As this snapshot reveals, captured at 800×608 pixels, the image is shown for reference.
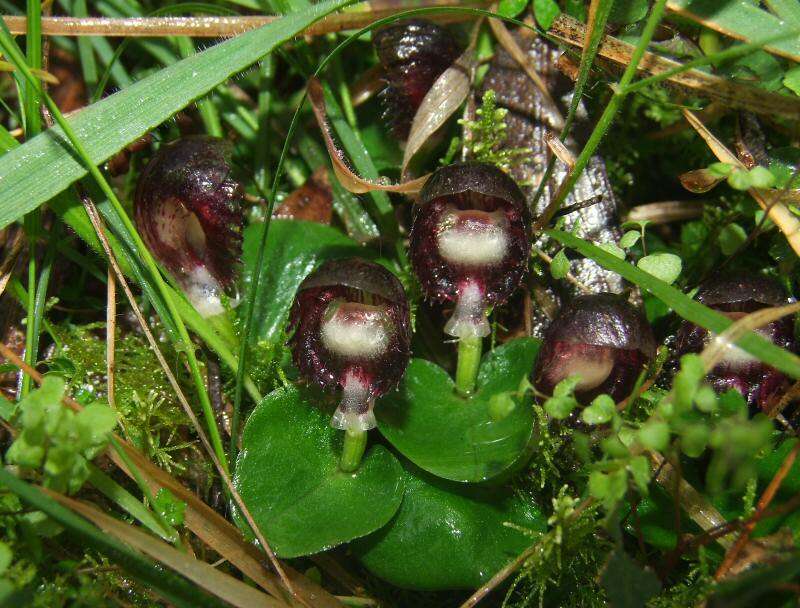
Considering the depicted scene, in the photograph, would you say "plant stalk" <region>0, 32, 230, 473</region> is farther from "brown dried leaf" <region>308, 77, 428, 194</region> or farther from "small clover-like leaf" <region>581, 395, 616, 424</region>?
"small clover-like leaf" <region>581, 395, 616, 424</region>

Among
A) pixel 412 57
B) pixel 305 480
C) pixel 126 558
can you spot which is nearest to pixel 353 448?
pixel 305 480

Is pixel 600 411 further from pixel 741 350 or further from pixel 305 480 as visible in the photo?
pixel 305 480

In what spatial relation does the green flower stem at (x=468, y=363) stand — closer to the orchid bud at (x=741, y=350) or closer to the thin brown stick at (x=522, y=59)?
the orchid bud at (x=741, y=350)

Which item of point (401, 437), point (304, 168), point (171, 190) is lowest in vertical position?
point (401, 437)

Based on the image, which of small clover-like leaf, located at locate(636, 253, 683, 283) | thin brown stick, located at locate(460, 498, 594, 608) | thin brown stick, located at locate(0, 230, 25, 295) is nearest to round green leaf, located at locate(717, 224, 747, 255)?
small clover-like leaf, located at locate(636, 253, 683, 283)

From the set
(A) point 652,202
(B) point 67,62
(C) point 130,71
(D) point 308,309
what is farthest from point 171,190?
(A) point 652,202

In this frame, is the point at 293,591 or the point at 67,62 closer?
the point at 293,591

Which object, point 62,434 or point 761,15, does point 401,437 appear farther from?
point 761,15
